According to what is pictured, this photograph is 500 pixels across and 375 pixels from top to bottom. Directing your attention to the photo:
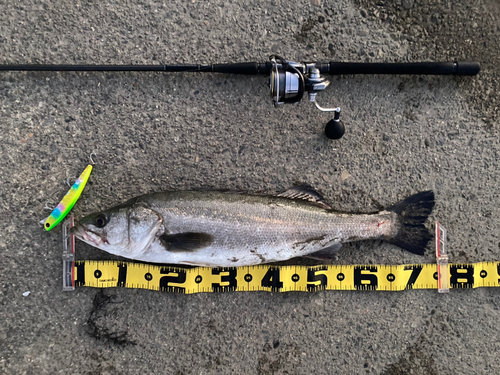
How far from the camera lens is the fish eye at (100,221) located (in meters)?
2.35

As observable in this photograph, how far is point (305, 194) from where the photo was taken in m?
2.68

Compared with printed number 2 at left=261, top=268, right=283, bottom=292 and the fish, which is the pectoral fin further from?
printed number 2 at left=261, top=268, right=283, bottom=292

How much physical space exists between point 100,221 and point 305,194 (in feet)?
5.67

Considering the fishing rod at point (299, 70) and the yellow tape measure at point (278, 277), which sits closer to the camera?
the fishing rod at point (299, 70)

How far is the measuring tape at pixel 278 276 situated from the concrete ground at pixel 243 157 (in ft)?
0.32

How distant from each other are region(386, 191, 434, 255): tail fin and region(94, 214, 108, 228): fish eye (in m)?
2.41

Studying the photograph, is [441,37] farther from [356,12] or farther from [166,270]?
[166,270]

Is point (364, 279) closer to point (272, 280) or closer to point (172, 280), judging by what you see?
point (272, 280)

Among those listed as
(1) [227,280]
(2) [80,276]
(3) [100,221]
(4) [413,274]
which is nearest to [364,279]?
(4) [413,274]

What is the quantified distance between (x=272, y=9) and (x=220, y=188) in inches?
69.4

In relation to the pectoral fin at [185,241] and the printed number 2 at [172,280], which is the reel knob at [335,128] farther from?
the printed number 2 at [172,280]

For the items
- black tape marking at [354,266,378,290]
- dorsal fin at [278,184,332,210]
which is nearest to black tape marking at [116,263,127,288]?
dorsal fin at [278,184,332,210]

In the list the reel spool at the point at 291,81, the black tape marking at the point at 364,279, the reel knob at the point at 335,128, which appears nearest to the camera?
the reel spool at the point at 291,81

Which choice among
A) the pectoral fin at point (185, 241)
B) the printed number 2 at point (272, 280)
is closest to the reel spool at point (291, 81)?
the pectoral fin at point (185, 241)
